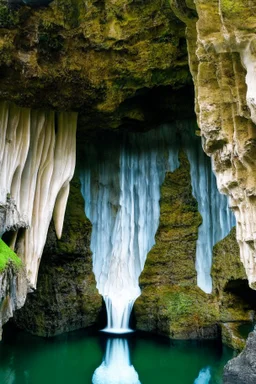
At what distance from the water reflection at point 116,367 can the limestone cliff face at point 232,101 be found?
4387mm

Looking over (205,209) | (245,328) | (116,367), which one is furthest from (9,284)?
(205,209)

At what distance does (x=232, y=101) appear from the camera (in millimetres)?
7758

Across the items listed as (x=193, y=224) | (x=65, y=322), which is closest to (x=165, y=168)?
(x=193, y=224)

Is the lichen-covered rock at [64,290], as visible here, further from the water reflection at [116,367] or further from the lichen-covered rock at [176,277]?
the lichen-covered rock at [176,277]

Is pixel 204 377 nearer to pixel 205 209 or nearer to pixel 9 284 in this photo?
pixel 9 284

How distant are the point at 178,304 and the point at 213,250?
2.10 metres

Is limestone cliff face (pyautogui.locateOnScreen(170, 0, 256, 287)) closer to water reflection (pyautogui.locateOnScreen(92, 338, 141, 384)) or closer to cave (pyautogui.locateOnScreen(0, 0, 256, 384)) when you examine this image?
cave (pyautogui.locateOnScreen(0, 0, 256, 384))

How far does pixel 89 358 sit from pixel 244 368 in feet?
16.2

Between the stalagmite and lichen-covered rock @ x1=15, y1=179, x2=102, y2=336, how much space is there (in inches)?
80.0

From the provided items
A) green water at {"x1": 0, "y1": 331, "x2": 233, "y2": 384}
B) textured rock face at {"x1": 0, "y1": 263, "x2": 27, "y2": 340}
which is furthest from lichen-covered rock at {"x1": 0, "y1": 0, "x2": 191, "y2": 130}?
green water at {"x1": 0, "y1": 331, "x2": 233, "y2": 384}

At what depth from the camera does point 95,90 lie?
11.6m

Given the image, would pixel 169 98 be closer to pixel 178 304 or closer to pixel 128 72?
pixel 128 72

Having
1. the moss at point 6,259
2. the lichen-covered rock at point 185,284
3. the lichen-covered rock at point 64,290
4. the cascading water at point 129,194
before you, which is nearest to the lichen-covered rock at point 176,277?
the lichen-covered rock at point 185,284

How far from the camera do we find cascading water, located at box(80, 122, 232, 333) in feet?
50.7
